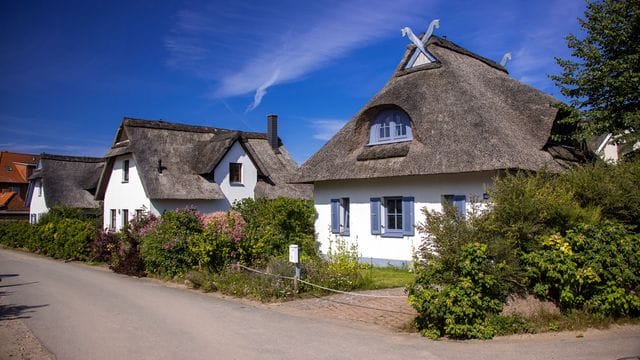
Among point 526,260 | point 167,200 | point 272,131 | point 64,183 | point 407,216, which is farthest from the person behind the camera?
point 64,183

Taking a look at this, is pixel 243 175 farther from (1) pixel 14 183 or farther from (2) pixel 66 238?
(1) pixel 14 183

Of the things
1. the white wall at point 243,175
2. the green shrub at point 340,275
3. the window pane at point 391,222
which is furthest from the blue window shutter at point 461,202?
the white wall at point 243,175

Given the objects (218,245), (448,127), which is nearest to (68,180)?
(218,245)

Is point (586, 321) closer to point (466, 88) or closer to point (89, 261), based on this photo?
point (466, 88)

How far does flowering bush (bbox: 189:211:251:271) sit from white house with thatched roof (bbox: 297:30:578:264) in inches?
190

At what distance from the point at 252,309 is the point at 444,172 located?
292 inches

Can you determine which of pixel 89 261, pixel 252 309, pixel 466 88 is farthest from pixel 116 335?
pixel 89 261

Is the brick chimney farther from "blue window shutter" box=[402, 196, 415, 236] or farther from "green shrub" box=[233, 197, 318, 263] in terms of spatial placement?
"blue window shutter" box=[402, 196, 415, 236]

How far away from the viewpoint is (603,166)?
39.2 feet

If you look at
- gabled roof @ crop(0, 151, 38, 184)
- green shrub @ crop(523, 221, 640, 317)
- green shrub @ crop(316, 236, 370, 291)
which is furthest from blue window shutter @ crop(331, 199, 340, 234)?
gabled roof @ crop(0, 151, 38, 184)

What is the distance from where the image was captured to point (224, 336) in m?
8.51

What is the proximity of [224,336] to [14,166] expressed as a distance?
59.8 metres

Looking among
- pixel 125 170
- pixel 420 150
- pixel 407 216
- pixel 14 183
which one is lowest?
pixel 407 216

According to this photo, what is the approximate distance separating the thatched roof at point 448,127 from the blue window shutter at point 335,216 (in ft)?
3.77
